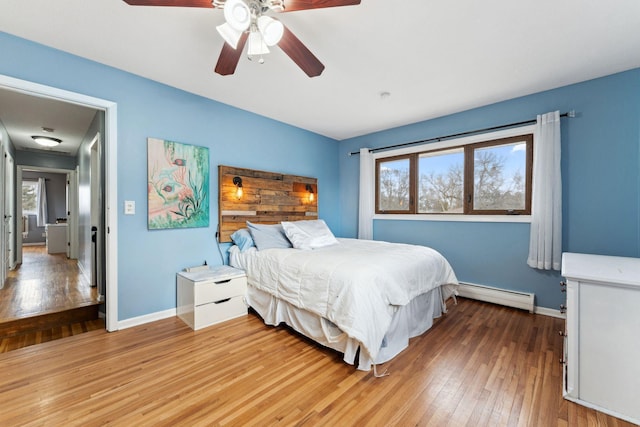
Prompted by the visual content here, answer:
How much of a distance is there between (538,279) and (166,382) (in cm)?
369

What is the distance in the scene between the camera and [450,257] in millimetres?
3646

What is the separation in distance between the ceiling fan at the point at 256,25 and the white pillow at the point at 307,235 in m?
1.80

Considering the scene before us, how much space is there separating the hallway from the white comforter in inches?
64.4

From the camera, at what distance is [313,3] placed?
142 centimetres

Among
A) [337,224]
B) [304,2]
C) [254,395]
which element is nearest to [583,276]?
[254,395]

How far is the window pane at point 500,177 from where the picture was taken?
3150 millimetres

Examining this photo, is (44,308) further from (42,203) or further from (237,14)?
(42,203)

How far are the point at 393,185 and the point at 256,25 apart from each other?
10.4ft

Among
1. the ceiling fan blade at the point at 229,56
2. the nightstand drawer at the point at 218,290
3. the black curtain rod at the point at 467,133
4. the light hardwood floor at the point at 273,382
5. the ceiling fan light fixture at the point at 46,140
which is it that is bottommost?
the light hardwood floor at the point at 273,382

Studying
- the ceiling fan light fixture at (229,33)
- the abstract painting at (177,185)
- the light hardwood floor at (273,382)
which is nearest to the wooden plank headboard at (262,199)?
the abstract painting at (177,185)

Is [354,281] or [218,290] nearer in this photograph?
[354,281]

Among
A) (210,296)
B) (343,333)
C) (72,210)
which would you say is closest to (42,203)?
(72,210)

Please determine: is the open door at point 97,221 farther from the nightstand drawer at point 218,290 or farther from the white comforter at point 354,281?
the white comforter at point 354,281

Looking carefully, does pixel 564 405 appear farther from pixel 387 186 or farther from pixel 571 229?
pixel 387 186
